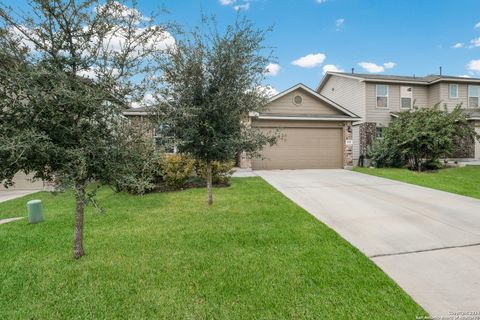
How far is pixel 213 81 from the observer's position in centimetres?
572

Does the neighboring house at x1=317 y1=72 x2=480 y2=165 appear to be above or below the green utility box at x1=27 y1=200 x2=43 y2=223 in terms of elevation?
above

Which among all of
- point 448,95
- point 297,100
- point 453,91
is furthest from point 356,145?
point 453,91

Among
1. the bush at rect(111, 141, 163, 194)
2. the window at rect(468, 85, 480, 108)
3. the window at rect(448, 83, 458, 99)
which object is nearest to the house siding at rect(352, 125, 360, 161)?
the window at rect(448, 83, 458, 99)

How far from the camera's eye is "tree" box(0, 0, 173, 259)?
264 centimetres

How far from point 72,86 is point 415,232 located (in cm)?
566

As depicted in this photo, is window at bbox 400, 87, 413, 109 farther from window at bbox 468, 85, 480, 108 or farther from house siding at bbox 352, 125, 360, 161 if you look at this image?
window at bbox 468, 85, 480, 108

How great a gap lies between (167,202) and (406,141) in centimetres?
1176

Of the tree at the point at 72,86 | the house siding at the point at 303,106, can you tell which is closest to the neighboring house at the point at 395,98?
the house siding at the point at 303,106

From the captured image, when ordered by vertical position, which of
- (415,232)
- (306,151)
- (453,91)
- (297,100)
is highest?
(453,91)

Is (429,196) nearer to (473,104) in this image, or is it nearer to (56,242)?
(56,242)

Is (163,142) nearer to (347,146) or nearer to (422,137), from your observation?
(347,146)

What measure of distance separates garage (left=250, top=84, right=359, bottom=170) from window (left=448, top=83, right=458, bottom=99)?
8.43 m

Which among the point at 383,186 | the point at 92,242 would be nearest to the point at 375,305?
the point at 92,242

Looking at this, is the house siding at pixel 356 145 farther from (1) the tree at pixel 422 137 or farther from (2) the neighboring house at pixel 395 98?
(1) the tree at pixel 422 137
